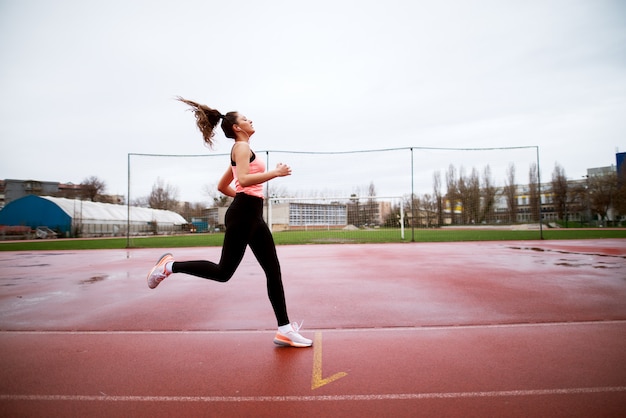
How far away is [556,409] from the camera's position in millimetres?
1818

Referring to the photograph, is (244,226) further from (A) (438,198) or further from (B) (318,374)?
(A) (438,198)

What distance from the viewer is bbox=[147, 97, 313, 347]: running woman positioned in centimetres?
274

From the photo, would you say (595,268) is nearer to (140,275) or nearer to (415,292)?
(415,292)

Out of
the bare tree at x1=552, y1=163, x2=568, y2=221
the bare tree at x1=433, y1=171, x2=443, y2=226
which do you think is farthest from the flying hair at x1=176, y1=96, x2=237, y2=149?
the bare tree at x1=552, y1=163, x2=568, y2=221

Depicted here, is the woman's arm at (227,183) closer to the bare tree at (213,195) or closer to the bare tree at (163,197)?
the bare tree at (213,195)

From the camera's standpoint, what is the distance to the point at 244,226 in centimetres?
275

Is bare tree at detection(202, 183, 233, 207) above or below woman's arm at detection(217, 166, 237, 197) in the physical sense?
above

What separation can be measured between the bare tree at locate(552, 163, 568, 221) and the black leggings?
60819 millimetres

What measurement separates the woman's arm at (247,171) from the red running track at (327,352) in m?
1.42

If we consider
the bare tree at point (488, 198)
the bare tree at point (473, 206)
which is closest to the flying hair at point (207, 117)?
the bare tree at point (473, 206)

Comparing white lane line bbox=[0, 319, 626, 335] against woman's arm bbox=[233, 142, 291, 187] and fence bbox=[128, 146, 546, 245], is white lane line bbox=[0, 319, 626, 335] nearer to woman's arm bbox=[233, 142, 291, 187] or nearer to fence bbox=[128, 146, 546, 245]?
woman's arm bbox=[233, 142, 291, 187]

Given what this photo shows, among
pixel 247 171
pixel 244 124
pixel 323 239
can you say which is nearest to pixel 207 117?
pixel 244 124

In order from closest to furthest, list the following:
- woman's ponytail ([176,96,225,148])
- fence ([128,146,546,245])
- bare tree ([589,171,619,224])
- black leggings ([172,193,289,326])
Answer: black leggings ([172,193,289,326])
woman's ponytail ([176,96,225,148])
fence ([128,146,546,245])
bare tree ([589,171,619,224])

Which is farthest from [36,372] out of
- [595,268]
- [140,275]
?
[595,268]
